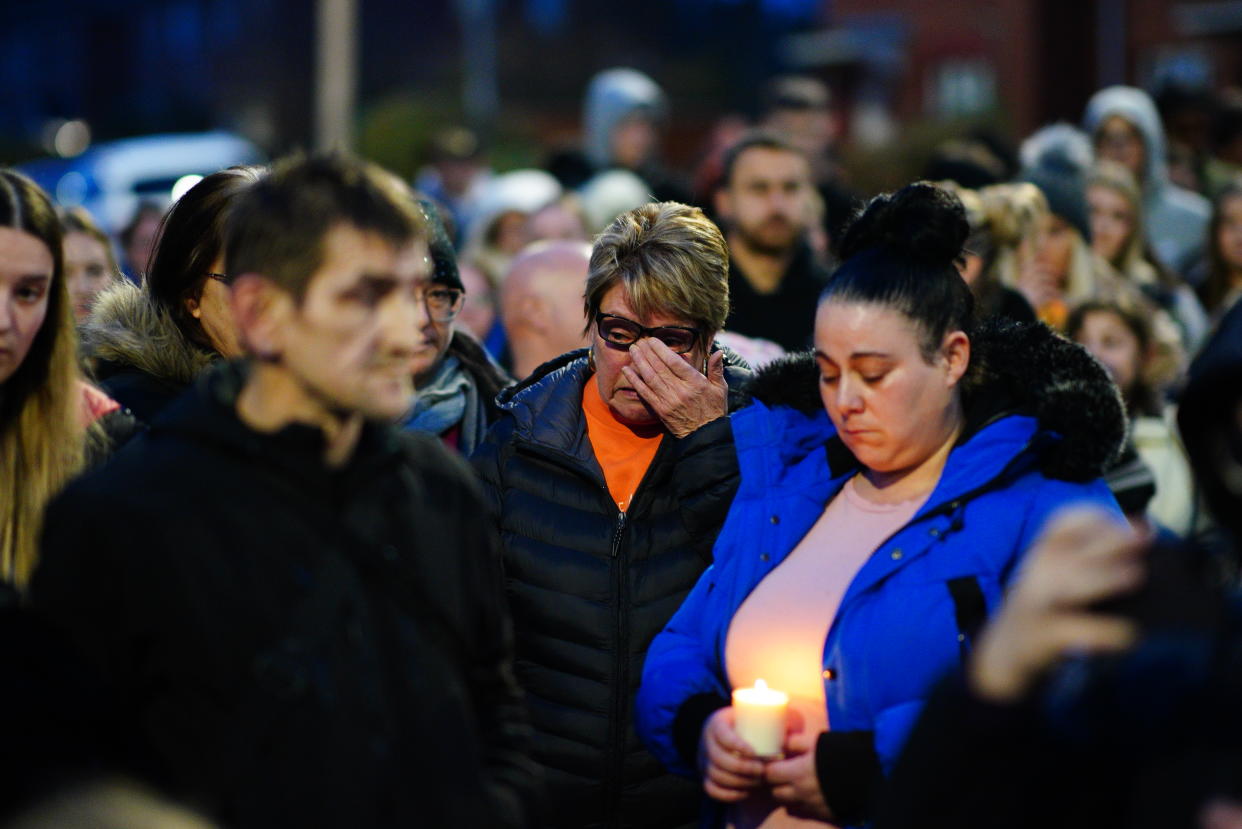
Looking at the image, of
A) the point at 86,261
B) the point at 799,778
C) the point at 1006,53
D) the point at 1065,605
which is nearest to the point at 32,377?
the point at 799,778

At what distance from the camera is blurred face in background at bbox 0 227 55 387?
3012mm

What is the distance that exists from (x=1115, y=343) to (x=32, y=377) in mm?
4531

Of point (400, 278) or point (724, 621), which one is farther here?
point (724, 621)

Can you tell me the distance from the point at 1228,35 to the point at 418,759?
27328mm

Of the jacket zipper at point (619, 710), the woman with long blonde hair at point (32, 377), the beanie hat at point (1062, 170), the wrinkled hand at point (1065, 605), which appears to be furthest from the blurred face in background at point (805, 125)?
the wrinkled hand at point (1065, 605)

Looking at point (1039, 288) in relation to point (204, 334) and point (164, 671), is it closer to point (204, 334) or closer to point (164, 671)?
point (204, 334)

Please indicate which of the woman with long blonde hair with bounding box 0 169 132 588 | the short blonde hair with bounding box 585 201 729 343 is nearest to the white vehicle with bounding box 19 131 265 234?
the short blonde hair with bounding box 585 201 729 343

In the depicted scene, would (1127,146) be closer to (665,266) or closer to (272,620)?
(665,266)

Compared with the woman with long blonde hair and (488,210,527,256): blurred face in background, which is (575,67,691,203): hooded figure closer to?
(488,210,527,256): blurred face in background

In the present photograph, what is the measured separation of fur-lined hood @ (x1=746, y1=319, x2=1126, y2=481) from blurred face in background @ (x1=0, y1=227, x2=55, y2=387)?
1910 mm

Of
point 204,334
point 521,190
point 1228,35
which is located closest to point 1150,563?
point 204,334

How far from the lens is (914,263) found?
3.46 metres

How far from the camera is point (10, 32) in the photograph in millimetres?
50219

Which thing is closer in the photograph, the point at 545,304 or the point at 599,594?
the point at 599,594
